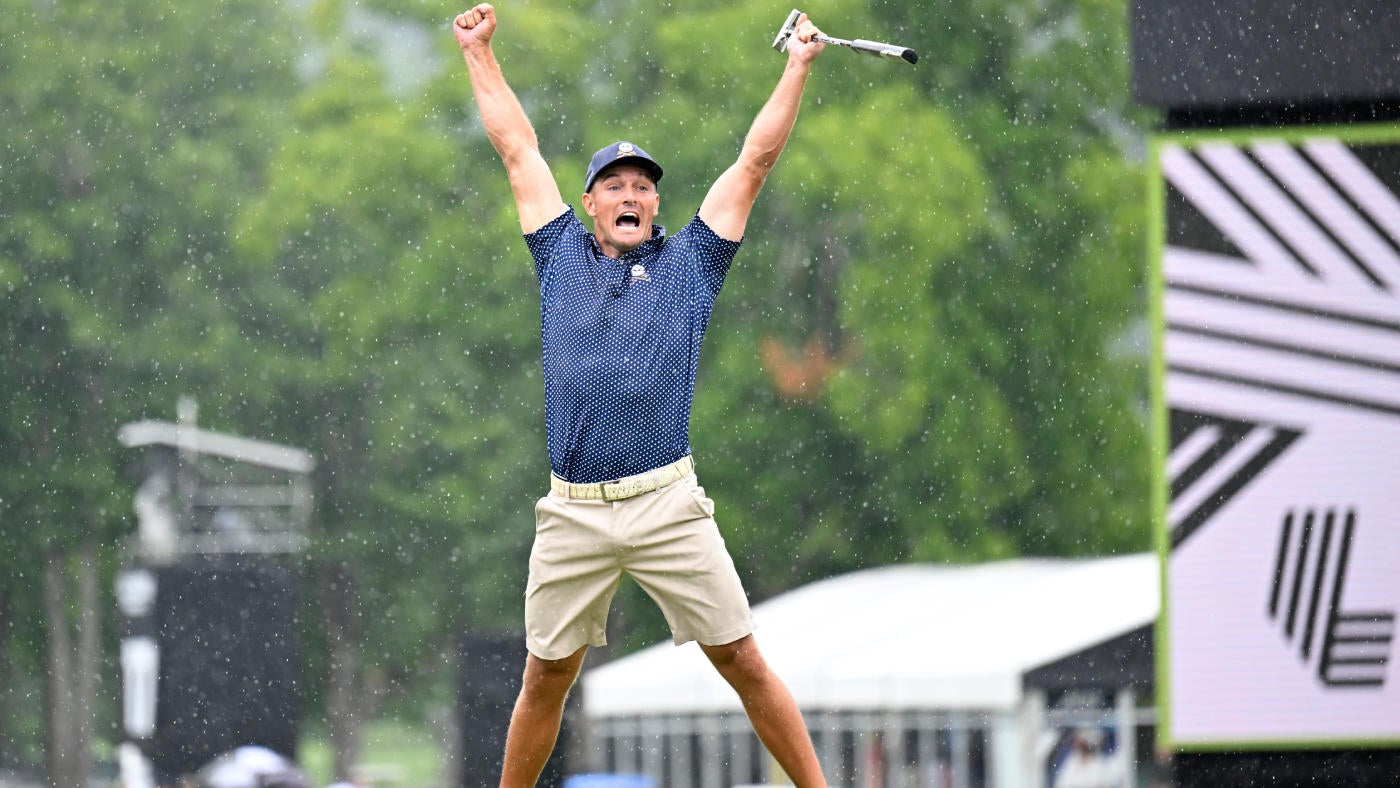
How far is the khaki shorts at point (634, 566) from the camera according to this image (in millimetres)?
4938

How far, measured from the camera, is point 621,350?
491 centimetres

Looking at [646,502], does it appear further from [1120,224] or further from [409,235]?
[409,235]

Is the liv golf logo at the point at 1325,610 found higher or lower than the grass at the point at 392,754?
higher

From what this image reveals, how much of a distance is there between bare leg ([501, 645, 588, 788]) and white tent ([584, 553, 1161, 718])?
29.1ft

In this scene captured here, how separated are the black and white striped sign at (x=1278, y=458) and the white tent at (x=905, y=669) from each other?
4.17 metres

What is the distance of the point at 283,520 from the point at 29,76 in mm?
6655

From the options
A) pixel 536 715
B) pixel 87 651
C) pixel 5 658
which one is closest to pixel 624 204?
pixel 536 715

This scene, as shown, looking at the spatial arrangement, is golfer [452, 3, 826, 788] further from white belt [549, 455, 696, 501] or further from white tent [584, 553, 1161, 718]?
white tent [584, 553, 1161, 718]

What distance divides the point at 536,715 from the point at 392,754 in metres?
52.9

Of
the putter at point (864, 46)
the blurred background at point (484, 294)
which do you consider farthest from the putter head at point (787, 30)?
the blurred background at point (484, 294)

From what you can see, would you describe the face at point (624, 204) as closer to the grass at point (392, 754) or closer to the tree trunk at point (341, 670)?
the grass at point (392, 754)

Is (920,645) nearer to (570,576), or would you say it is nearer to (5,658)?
(570,576)

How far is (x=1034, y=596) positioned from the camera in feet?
54.2

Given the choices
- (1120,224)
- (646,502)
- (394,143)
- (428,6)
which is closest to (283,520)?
(394,143)
